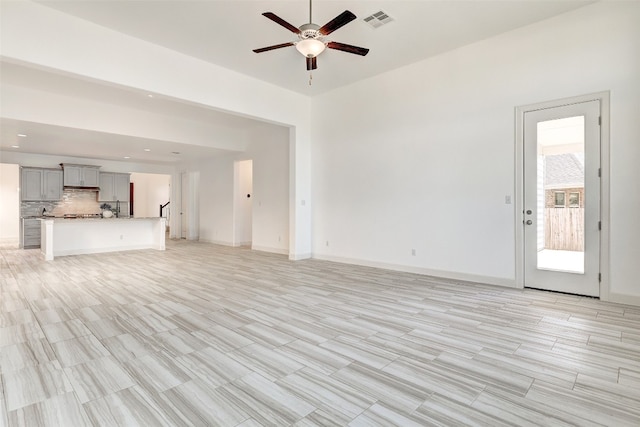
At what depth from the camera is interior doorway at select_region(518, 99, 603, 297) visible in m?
3.85

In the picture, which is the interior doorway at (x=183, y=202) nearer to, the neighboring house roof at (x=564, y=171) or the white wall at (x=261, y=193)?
the white wall at (x=261, y=193)

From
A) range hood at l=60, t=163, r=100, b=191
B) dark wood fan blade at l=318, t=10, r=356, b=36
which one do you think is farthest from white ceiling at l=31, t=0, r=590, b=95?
range hood at l=60, t=163, r=100, b=191

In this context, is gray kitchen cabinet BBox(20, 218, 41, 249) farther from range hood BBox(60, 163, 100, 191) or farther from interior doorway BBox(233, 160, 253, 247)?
interior doorway BBox(233, 160, 253, 247)

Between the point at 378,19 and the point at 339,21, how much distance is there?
1.25 meters

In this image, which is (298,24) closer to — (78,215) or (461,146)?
(461,146)

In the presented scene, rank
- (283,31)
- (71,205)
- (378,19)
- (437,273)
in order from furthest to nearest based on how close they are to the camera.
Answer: (71,205)
(437,273)
(283,31)
(378,19)

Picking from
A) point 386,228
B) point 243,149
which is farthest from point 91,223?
point 386,228

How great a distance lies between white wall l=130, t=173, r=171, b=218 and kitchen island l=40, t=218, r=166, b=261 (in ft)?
23.4

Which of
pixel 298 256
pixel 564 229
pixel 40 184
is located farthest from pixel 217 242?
pixel 564 229

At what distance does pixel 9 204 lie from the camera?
409 inches

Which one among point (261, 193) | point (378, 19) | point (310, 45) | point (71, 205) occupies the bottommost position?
point (71, 205)

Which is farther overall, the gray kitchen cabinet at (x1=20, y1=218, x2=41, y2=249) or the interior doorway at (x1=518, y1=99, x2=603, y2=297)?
the gray kitchen cabinet at (x1=20, y1=218, x2=41, y2=249)

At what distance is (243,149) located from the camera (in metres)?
9.01

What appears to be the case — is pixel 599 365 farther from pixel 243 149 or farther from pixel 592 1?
pixel 243 149
